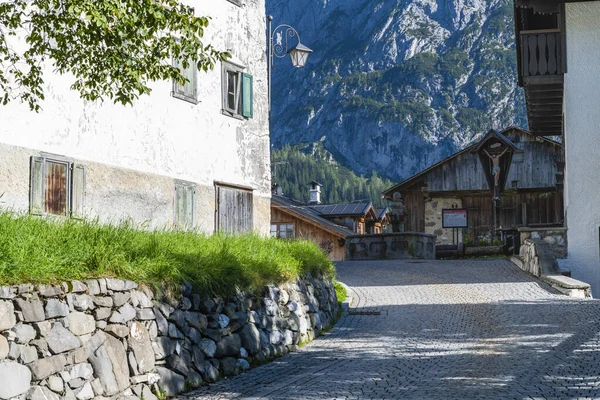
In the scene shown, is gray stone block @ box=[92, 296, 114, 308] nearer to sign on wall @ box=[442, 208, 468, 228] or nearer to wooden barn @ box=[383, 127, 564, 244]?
sign on wall @ box=[442, 208, 468, 228]

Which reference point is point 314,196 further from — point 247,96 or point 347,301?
point 347,301

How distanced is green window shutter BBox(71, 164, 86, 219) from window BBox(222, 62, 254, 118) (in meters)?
4.91

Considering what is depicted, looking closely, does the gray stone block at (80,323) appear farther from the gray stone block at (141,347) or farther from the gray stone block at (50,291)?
the gray stone block at (141,347)

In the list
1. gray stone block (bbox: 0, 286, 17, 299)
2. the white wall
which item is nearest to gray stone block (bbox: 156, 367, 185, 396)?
gray stone block (bbox: 0, 286, 17, 299)

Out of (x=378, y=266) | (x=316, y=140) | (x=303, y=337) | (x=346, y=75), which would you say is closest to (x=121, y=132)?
(x=303, y=337)

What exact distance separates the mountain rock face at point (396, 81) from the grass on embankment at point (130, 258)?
134 metres

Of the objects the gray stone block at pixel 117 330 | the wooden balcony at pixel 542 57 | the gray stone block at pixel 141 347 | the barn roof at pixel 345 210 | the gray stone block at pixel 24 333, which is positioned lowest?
the gray stone block at pixel 141 347

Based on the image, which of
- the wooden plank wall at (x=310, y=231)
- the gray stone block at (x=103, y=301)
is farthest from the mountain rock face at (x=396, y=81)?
the gray stone block at (x=103, y=301)


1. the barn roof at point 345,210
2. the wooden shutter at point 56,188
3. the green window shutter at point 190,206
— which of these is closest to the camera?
the wooden shutter at point 56,188

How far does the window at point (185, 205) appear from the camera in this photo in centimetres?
1694

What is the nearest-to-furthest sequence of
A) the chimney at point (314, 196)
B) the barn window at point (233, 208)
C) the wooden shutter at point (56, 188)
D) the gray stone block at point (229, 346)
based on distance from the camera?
the gray stone block at point (229, 346), the wooden shutter at point (56, 188), the barn window at point (233, 208), the chimney at point (314, 196)

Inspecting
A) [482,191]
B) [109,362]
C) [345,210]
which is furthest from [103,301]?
Result: [345,210]

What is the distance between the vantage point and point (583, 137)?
63.6 feet

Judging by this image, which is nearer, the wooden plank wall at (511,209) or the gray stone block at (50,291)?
the gray stone block at (50,291)
